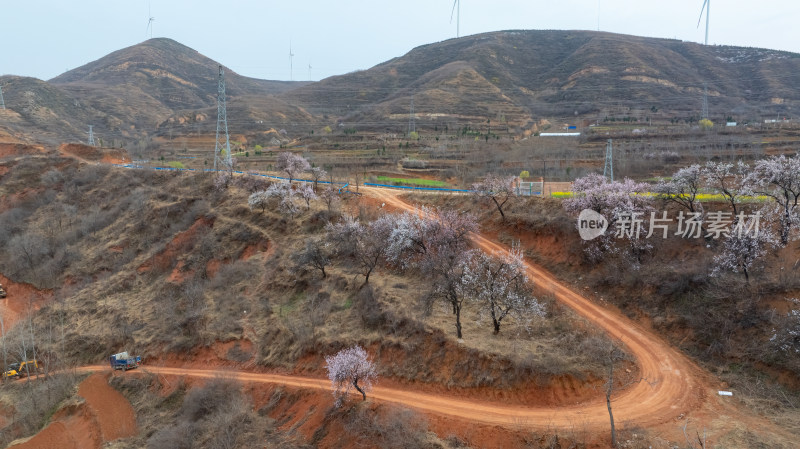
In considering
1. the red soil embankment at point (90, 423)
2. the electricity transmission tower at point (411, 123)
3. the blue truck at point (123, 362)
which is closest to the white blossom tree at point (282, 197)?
the blue truck at point (123, 362)

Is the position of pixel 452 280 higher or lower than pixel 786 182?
lower

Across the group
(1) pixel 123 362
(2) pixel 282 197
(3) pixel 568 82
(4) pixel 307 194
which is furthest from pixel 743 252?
(3) pixel 568 82

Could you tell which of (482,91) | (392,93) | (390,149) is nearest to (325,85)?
(392,93)

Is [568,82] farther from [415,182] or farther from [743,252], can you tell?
[743,252]

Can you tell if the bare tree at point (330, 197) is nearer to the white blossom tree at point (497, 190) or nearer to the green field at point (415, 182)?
the green field at point (415, 182)

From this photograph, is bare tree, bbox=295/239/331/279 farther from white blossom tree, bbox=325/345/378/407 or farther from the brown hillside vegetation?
white blossom tree, bbox=325/345/378/407

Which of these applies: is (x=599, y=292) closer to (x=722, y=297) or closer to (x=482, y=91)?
(x=722, y=297)

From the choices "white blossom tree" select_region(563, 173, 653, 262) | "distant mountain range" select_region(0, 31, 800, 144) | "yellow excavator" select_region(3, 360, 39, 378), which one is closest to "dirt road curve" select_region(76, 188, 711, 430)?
"white blossom tree" select_region(563, 173, 653, 262)
